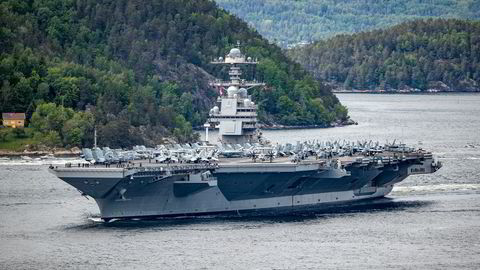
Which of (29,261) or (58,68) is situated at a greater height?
(58,68)

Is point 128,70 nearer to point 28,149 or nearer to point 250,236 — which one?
point 28,149

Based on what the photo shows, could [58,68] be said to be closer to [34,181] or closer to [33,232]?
[34,181]

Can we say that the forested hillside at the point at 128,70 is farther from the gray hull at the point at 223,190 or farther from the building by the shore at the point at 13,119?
the gray hull at the point at 223,190

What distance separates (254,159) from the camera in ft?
219

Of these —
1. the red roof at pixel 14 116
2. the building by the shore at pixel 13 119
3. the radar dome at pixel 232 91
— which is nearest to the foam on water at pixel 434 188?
the radar dome at pixel 232 91

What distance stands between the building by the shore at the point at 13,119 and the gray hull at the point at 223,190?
38110 mm

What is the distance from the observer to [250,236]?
59.0m

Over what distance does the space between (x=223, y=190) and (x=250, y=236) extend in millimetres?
5453

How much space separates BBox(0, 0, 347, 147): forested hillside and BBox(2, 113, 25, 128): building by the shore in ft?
4.25

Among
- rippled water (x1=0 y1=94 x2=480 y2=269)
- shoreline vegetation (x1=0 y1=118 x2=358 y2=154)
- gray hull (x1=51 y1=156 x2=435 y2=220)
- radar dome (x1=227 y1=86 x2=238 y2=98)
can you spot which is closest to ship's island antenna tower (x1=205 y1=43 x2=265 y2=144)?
radar dome (x1=227 y1=86 x2=238 y2=98)

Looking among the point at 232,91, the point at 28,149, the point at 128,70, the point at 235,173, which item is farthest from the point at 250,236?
the point at 128,70

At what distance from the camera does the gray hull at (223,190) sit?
6069 centimetres

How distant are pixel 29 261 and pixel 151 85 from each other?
77.0m

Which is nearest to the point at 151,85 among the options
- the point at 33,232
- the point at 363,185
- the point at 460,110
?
the point at 460,110
